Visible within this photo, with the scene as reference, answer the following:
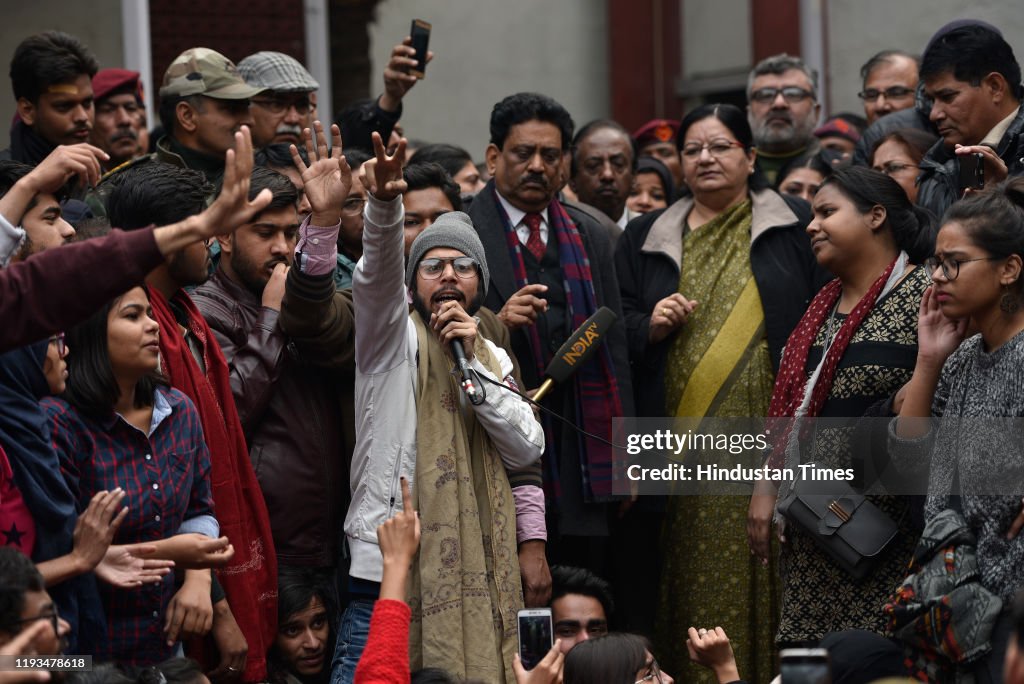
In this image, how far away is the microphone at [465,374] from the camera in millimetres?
4195

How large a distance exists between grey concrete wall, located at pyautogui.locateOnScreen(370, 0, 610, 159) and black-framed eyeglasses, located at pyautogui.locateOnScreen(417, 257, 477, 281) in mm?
4397

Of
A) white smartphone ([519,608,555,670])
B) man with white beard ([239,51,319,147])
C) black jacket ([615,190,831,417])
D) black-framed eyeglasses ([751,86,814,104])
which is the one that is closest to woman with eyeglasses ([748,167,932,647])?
black jacket ([615,190,831,417])

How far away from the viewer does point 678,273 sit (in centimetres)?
556

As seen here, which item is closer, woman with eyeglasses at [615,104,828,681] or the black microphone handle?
the black microphone handle

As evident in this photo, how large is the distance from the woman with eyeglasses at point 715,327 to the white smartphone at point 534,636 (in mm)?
1635

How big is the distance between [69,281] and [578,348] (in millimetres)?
2199

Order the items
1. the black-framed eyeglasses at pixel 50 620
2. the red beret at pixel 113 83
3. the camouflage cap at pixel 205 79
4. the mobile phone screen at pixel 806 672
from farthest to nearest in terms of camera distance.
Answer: the red beret at pixel 113 83 < the camouflage cap at pixel 205 79 < the black-framed eyeglasses at pixel 50 620 < the mobile phone screen at pixel 806 672

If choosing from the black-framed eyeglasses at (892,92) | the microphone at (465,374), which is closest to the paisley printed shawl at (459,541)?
the microphone at (465,374)

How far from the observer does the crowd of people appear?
370 centimetres

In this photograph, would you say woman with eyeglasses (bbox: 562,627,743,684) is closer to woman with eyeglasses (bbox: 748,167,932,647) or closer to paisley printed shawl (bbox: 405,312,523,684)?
paisley printed shawl (bbox: 405,312,523,684)

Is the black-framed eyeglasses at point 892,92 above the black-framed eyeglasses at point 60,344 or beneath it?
above

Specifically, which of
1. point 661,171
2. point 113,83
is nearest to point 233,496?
point 113,83

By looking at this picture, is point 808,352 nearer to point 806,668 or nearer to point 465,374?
point 465,374

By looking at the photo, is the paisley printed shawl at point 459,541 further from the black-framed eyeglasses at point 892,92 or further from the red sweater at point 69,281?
the black-framed eyeglasses at point 892,92
